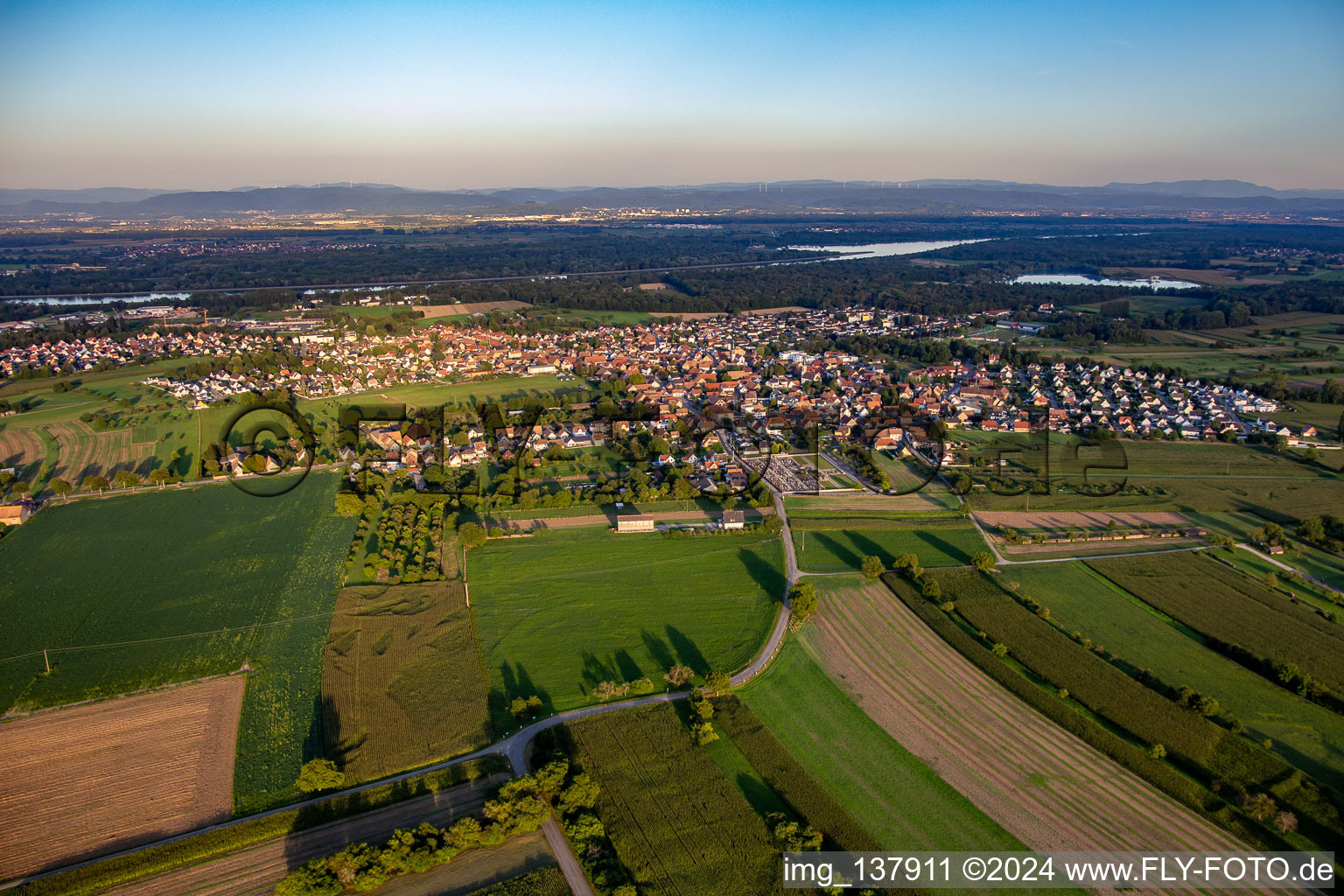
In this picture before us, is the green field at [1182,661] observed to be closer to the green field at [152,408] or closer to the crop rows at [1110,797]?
the crop rows at [1110,797]

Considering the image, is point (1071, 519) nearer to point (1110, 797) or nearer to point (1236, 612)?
point (1236, 612)

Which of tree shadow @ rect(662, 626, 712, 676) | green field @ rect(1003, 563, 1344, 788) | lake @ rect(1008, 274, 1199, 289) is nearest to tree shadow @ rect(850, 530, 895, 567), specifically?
green field @ rect(1003, 563, 1344, 788)

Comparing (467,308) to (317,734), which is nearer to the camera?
(317,734)

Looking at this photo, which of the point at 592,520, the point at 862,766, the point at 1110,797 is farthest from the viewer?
the point at 592,520

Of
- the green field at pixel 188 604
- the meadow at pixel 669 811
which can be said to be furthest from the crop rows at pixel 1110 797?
the green field at pixel 188 604

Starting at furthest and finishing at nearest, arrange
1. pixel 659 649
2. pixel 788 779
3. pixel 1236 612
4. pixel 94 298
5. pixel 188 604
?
pixel 94 298
pixel 188 604
pixel 1236 612
pixel 659 649
pixel 788 779

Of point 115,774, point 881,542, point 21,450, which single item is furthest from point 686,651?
point 21,450

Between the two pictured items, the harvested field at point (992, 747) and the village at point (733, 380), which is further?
the village at point (733, 380)
